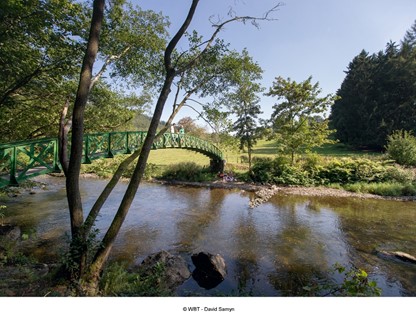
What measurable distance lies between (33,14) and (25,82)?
1894mm

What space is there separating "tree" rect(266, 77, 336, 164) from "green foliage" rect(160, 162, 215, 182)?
6542 millimetres

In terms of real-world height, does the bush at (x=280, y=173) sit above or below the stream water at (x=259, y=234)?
above

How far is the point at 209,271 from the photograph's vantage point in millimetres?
6441

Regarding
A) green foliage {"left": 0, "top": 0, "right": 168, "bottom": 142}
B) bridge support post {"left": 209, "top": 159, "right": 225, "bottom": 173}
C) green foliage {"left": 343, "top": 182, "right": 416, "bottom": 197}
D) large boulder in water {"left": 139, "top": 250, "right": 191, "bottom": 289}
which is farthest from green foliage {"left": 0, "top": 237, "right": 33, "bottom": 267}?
green foliage {"left": 343, "top": 182, "right": 416, "bottom": 197}

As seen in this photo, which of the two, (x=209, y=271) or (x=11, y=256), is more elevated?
(x=11, y=256)

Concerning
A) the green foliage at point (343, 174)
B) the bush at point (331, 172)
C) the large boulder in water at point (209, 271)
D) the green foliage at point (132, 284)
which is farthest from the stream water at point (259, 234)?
the bush at point (331, 172)

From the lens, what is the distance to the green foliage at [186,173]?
2147cm

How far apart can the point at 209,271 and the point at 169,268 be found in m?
0.99

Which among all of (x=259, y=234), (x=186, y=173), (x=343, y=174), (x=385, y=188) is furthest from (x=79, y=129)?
(x=343, y=174)

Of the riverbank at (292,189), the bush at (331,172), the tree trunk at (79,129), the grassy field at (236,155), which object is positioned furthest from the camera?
the grassy field at (236,155)

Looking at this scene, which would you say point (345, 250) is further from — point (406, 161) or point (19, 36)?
point (406, 161)

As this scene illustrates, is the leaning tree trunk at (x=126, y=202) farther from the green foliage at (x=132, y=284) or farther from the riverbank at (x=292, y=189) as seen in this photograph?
the riverbank at (x=292, y=189)

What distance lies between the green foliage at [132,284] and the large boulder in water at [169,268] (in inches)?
6.8

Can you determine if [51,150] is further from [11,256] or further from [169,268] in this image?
[169,268]
